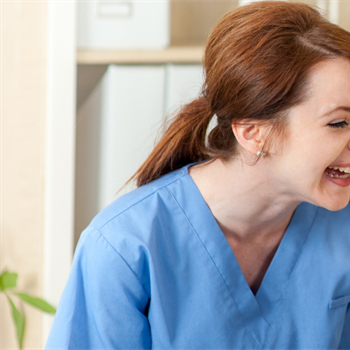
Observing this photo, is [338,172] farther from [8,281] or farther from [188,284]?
[8,281]

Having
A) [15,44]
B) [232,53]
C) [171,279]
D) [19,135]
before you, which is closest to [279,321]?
[171,279]

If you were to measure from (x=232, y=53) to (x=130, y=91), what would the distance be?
0.43m

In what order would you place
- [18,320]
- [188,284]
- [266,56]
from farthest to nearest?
1. [18,320]
2. [188,284]
3. [266,56]

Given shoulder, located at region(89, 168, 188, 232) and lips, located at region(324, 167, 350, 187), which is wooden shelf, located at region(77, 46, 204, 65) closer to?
shoulder, located at region(89, 168, 188, 232)

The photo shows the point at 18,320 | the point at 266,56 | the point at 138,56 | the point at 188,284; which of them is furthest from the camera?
the point at 18,320

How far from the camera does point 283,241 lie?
90 centimetres

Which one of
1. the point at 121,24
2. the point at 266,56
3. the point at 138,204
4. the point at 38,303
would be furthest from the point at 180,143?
the point at 38,303

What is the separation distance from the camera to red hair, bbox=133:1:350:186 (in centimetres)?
70

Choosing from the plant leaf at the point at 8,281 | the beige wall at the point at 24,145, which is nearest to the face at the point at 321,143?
the beige wall at the point at 24,145

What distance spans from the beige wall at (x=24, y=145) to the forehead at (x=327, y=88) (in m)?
0.67

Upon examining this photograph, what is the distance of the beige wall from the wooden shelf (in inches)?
4.3

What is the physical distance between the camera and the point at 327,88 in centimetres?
71

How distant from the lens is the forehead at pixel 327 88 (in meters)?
0.70

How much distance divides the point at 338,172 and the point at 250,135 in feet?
0.57
